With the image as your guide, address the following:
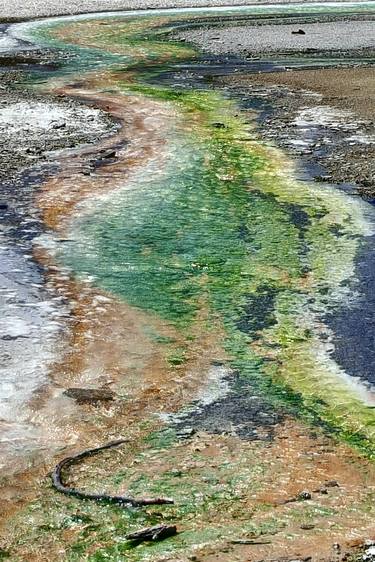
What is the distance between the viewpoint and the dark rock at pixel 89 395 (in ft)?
18.8

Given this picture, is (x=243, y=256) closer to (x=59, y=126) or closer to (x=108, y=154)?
(x=108, y=154)

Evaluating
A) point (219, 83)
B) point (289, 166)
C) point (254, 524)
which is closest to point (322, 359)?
point (254, 524)

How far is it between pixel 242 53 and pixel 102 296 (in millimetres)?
11923

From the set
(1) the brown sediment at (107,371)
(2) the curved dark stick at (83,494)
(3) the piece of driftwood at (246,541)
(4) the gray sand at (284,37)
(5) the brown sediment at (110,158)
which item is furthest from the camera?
(4) the gray sand at (284,37)

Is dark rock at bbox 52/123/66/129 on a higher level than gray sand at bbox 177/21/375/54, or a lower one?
higher

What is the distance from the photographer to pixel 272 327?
6.77 m

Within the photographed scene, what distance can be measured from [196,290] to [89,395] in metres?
1.81

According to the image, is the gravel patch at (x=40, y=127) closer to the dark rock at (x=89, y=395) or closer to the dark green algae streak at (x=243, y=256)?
the dark green algae streak at (x=243, y=256)

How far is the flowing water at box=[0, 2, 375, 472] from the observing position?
19.9 feet

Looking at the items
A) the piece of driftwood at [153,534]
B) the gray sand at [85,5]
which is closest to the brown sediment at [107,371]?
the piece of driftwood at [153,534]

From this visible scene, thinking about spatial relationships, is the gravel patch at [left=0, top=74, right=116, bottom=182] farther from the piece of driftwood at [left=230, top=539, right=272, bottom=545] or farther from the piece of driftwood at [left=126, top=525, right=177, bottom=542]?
the piece of driftwood at [left=230, top=539, right=272, bottom=545]

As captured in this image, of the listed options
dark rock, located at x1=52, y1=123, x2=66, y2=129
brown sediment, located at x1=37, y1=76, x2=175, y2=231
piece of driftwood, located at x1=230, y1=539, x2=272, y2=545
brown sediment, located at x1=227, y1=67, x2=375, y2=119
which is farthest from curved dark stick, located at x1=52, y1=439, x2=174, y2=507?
brown sediment, located at x1=227, y1=67, x2=375, y2=119

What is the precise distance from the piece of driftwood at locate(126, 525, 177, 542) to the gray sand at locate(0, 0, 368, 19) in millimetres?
21656

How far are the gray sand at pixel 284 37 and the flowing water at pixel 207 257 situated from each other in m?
5.77
